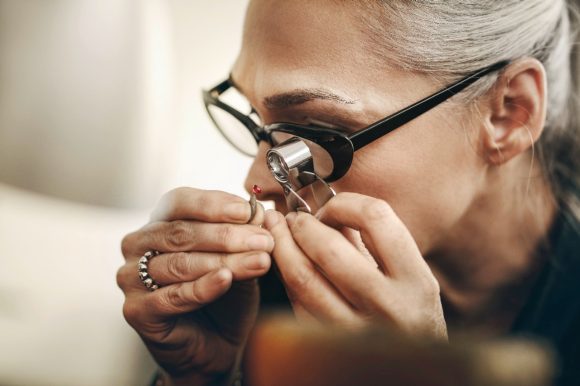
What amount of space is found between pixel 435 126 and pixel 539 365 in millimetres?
Answer: 366

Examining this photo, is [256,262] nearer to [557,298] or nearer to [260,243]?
[260,243]

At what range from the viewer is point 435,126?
30.3 inches

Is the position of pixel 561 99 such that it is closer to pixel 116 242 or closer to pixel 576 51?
pixel 576 51

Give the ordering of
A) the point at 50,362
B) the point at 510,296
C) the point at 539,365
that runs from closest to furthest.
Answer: the point at 539,365
the point at 50,362
the point at 510,296

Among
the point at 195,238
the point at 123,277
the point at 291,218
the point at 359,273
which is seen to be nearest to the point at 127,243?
the point at 123,277

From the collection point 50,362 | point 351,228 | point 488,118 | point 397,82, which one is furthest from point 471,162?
point 50,362

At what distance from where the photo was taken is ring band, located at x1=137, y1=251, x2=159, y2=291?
709mm

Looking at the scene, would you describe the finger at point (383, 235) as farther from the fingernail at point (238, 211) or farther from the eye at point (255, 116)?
the eye at point (255, 116)

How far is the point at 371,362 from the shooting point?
16.8 inches

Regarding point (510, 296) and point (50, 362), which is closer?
point (50, 362)

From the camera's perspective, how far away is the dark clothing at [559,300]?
2.38ft

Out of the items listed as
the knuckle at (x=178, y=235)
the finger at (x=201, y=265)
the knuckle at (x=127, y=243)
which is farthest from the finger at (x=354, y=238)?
the knuckle at (x=127, y=243)

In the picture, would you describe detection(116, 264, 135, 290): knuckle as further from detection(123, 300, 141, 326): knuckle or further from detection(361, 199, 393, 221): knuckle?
detection(361, 199, 393, 221): knuckle

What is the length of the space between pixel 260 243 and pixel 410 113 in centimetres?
31
